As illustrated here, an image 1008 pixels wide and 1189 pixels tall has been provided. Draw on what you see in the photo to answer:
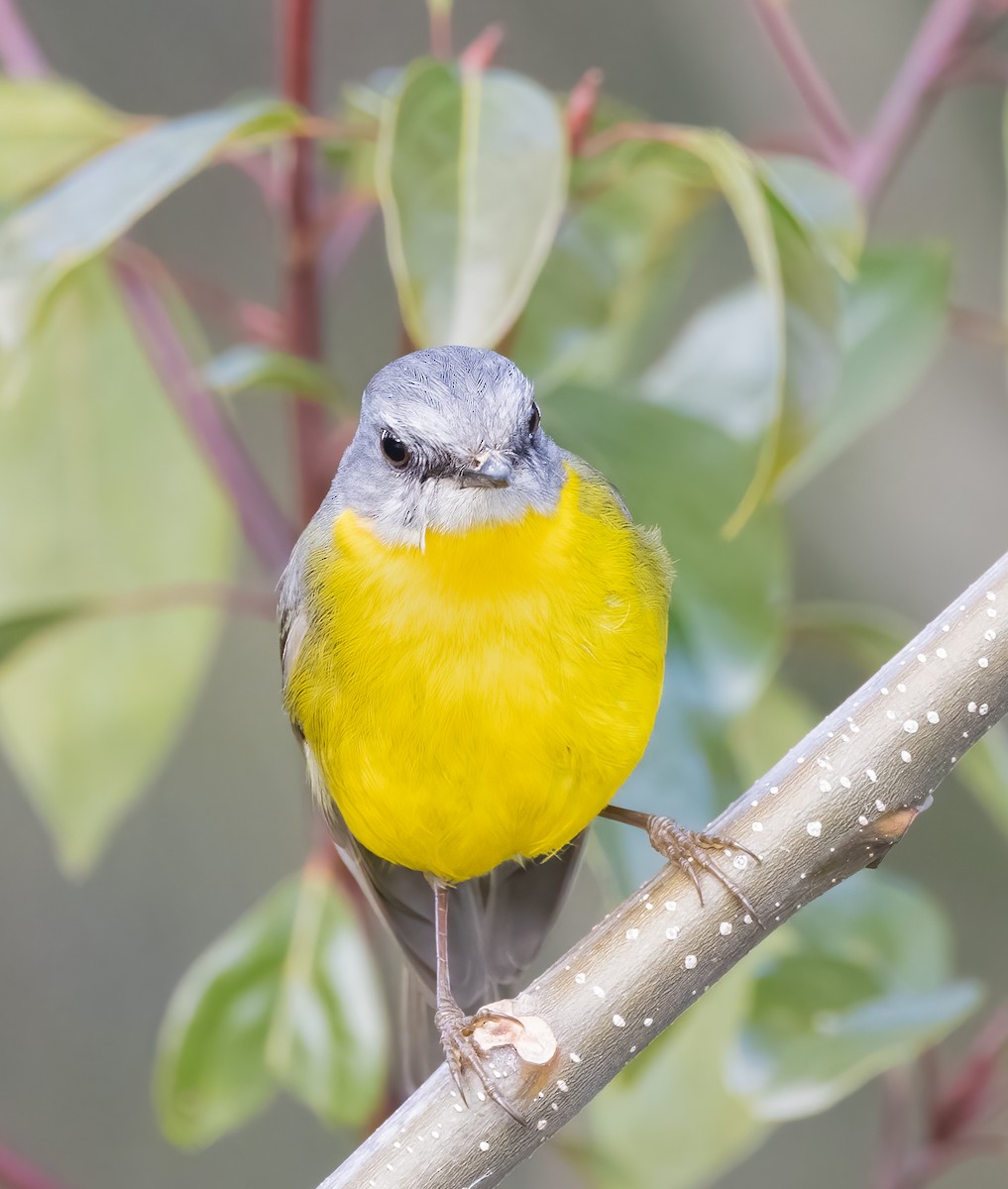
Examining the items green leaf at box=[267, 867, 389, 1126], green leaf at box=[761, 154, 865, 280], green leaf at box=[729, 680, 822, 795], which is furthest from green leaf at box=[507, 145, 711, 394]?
green leaf at box=[267, 867, 389, 1126]

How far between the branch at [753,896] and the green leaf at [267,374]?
25.9 inches

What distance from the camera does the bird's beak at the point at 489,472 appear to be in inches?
54.4

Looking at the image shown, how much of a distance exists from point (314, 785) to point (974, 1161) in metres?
2.96

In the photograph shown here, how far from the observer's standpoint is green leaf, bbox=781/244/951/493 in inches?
71.7

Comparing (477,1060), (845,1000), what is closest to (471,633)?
(477,1060)

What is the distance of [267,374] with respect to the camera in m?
1.55

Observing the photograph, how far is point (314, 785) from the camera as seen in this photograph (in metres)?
1.66

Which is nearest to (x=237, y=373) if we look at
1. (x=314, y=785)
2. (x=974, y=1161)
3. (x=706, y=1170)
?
(x=314, y=785)

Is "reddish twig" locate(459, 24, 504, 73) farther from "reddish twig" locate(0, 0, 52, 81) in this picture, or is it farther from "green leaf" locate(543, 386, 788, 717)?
"reddish twig" locate(0, 0, 52, 81)

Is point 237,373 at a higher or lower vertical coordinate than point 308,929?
higher

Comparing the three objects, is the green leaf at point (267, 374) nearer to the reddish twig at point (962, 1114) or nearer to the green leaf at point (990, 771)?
the green leaf at point (990, 771)

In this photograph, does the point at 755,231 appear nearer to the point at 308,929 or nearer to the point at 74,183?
the point at 74,183

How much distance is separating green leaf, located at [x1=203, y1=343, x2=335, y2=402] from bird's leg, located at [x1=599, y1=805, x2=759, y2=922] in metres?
0.56

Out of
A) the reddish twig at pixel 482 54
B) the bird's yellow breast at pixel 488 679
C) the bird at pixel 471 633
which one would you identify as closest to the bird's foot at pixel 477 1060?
the bird at pixel 471 633
